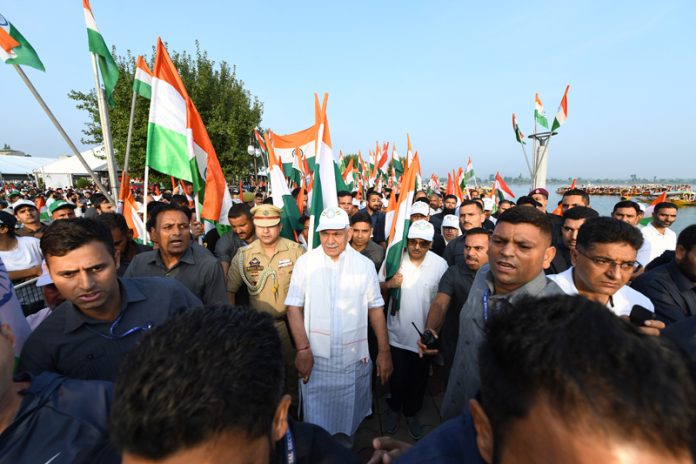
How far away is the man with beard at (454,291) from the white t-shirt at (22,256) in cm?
455

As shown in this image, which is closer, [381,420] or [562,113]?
[381,420]

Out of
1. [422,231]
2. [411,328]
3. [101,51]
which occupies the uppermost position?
[101,51]

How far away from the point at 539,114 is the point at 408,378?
33.5 feet

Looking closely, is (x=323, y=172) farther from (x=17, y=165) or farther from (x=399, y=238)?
(x=17, y=165)

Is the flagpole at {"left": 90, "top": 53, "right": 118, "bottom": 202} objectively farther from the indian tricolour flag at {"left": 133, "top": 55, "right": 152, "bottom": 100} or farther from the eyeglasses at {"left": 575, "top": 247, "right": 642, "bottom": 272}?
the eyeglasses at {"left": 575, "top": 247, "right": 642, "bottom": 272}

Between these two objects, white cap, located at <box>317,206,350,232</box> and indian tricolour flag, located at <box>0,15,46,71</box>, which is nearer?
white cap, located at <box>317,206,350,232</box>

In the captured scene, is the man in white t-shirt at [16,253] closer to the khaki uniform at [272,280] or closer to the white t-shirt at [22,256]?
the white t-shirt at [22,256]

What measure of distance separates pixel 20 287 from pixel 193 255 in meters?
1.31

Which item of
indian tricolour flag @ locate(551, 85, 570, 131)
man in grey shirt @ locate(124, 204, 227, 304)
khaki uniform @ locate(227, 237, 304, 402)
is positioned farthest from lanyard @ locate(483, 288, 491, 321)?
indian tricolour flag @ locate(551, 85, 570, 131)

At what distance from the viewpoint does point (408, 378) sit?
9.97 feet

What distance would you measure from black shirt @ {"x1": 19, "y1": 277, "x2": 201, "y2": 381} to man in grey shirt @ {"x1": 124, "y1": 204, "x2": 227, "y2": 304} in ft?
3.14

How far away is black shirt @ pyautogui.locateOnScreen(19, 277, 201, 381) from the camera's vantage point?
4.66 ft

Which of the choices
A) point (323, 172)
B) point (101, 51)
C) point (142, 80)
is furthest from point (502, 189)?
point (101, 51)

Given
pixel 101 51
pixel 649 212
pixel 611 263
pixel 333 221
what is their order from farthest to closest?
1. pixel 649 212
2. pixel 101 51
3. pixel 333 221
4. pixel 611 263
